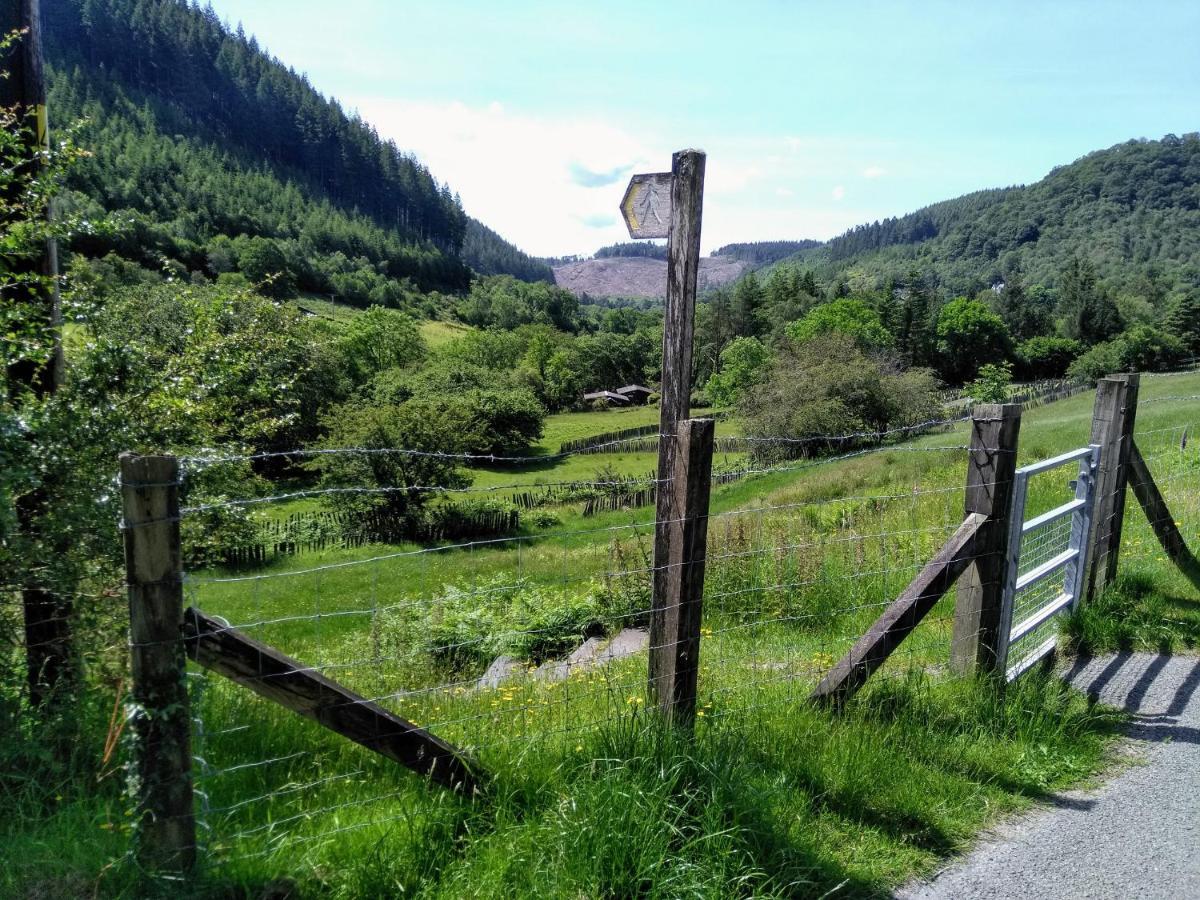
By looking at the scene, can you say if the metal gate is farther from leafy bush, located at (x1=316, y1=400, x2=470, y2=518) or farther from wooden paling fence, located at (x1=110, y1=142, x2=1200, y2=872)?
leafy bush, located at (x1=316, y1=400, x2=470, y2=518)

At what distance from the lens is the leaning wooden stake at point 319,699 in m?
2.68

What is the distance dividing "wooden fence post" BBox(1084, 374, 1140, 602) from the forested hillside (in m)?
97.1

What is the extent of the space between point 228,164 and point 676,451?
179344mm

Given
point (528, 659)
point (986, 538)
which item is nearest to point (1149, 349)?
point (528, 659)

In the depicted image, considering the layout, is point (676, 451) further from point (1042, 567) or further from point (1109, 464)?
point (1109, 464)

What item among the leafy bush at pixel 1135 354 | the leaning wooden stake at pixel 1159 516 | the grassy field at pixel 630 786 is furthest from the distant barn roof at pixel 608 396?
the grassy field at pixel 630 786

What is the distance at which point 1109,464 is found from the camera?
6.28 m

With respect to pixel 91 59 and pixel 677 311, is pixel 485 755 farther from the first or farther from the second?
pixel 91 59

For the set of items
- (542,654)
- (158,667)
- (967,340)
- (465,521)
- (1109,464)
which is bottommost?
(465,521)

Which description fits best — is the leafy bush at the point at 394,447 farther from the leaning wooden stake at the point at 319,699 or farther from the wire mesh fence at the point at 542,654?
the leaning wooden stake at the point at 319,699

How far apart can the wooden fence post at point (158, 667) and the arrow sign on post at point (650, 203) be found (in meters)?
2.55

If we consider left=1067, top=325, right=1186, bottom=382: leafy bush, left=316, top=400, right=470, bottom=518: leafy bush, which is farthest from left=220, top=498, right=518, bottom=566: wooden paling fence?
left=1067, top=325, right=1186, bottom=382: leafy bush

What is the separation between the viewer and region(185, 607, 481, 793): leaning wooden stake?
2.68 meters

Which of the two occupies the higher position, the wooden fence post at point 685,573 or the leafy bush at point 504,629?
the wooden fence post at point 685,573
